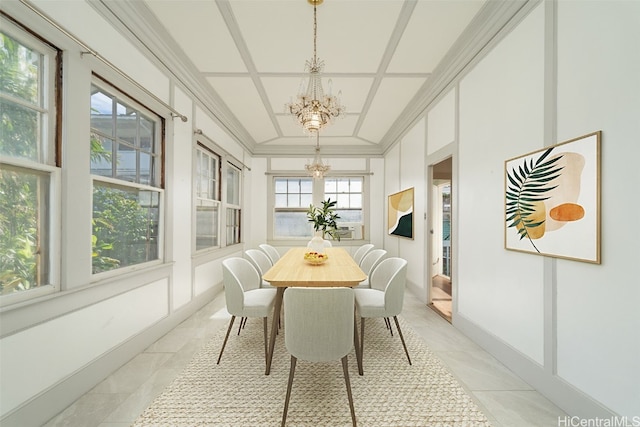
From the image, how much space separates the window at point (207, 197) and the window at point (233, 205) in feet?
1.62

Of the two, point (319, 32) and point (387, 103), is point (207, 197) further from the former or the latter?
point (387, 103)

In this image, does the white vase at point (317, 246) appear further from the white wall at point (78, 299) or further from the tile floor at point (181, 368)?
the white wall at point (78, 299)

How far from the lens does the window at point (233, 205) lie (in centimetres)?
461

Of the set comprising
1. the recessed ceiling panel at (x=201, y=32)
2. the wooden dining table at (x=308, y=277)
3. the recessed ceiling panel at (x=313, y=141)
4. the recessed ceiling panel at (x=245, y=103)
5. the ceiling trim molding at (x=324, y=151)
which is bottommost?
the wooden dining table at (x=308, y=277)

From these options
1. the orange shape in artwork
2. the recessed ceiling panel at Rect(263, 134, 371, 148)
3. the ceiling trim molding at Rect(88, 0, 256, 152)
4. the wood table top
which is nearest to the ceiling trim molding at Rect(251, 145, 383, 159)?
the recessed ceiling panel at Rect(263, 134, 371, 148)

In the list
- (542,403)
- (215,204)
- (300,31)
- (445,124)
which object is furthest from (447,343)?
(215,204)

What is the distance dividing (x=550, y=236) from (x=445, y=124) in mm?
1824

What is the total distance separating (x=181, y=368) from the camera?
1.94 metres

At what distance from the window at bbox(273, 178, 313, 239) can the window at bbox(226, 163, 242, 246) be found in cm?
104

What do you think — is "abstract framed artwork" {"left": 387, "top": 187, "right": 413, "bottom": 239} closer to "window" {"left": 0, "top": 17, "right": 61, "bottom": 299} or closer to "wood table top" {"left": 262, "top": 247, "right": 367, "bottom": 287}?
"wood table top" {"left": 262, "top": 247, "right": 367, "bottom": 287}

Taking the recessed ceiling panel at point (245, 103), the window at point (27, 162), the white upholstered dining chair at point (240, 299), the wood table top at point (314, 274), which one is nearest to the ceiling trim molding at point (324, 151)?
the recessed ceiling panel at point (245, 103)

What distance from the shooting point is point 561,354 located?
1532 millimetres

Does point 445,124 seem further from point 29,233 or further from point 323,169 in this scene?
point 29,233

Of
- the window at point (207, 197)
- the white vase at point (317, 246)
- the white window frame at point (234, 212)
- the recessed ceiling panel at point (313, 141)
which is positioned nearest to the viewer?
the white vase at point (317, 246)
